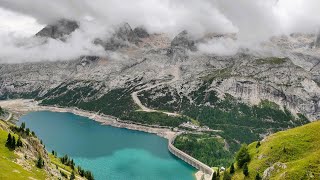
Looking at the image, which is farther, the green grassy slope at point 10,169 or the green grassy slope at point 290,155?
the green grassy slope at point 290,155

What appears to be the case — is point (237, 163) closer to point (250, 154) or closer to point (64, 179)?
point (250, 154)

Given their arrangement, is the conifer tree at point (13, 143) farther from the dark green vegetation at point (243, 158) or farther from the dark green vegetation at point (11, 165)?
the dark green vegetation at point (243, 158)

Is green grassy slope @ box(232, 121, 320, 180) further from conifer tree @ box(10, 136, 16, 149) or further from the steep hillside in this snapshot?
conifer tree @ box(10, 136, 16, 149)

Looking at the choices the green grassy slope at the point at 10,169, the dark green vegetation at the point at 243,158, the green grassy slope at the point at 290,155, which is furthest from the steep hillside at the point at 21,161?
the green grassy slope at the point at 290,155

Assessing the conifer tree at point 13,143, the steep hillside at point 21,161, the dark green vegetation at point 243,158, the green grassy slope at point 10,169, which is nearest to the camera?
the green grassy slope at point 10,169

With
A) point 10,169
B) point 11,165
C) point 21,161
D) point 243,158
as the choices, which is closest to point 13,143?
point 21,161

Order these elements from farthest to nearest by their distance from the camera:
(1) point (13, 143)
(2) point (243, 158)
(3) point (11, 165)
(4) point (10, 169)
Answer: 1. (2) point (243, 158)
2. (1) point (13, 143)
3. (3) point (11, 165)
4. (4) point (10, 169)

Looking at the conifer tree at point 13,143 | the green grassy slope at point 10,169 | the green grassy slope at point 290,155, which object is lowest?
the green grassy slope at point 10,169

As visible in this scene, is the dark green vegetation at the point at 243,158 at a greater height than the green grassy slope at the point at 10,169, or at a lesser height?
greater

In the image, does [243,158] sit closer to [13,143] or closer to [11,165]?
[13,143]
